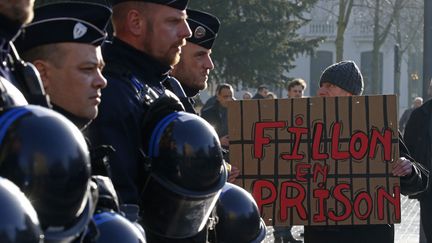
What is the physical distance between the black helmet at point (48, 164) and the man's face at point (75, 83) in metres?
0.63

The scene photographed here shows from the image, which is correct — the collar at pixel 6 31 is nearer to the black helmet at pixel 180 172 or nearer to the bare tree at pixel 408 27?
the black helmet at pixel 180 172

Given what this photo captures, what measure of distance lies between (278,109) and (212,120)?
26.5ft

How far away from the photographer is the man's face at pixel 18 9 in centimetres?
319

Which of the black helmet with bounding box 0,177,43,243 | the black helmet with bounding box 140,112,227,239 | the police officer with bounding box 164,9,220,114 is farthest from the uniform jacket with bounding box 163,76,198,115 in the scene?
the black helmet with bounding box 0,177,43,243

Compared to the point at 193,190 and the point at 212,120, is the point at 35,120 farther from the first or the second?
the point at 212,120

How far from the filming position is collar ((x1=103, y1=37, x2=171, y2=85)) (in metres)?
4.20

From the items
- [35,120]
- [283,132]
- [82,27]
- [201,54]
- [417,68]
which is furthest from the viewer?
[417,68]

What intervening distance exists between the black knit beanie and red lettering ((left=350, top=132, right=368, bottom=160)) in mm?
285

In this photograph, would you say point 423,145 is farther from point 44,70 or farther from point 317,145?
point 44,70

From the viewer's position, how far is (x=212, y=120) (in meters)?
14.8

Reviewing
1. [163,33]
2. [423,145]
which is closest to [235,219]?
[163,33]

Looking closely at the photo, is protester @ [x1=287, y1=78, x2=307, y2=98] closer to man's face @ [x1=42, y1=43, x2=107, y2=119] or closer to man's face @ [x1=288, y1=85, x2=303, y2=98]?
man's face @ [x1=288, y1=85, x2=303, y2=98]

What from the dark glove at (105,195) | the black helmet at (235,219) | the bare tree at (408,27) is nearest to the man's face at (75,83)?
the dark glove at (105,195)

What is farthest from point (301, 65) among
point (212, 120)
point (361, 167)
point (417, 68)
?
point (361, 167)
